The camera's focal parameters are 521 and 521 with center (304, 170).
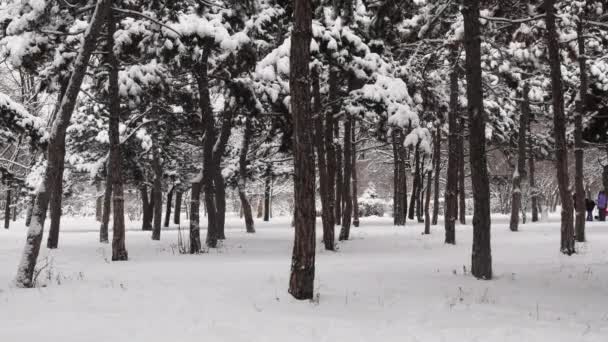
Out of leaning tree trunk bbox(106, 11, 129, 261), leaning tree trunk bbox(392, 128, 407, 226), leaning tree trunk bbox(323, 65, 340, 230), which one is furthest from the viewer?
leaning tree trunk bbox(392, 128, 407, 226)

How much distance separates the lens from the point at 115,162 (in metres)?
12.6

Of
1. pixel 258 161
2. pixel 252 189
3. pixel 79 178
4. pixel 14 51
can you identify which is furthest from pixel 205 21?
pixel 252 189

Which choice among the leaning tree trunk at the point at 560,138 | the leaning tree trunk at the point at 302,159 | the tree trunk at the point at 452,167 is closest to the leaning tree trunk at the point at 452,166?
the tree trunk at the point at 452,167

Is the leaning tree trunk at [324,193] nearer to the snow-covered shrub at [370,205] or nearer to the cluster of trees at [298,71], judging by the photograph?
the cluster of trees at [298,71]

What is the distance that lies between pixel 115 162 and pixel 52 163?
4.18 m

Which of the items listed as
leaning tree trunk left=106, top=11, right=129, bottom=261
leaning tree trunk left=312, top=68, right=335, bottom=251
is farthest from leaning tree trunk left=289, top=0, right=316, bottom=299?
leaning tree trunk left=312, top=68, right=335, bottom=251

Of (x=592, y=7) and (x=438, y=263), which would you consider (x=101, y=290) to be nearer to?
(x=438, y=263)

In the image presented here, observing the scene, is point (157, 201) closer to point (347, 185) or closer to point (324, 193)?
point (347, 185)

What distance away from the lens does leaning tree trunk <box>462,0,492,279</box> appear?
364 inches

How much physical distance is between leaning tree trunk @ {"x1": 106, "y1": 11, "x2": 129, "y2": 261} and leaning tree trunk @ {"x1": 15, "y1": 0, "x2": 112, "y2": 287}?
148 inches

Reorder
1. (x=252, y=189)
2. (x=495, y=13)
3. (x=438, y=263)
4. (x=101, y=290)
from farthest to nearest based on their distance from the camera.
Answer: (x=252, y=189) → (x=495, y=13) → (x=438, y=263) → (x=101, y=290)

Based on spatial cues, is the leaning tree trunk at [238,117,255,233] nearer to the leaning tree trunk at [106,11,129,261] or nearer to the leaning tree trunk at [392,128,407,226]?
the leaning tree trunk at [106,11,129,261]

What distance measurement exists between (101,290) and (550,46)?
10.9 meters

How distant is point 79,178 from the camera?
27.3 m
